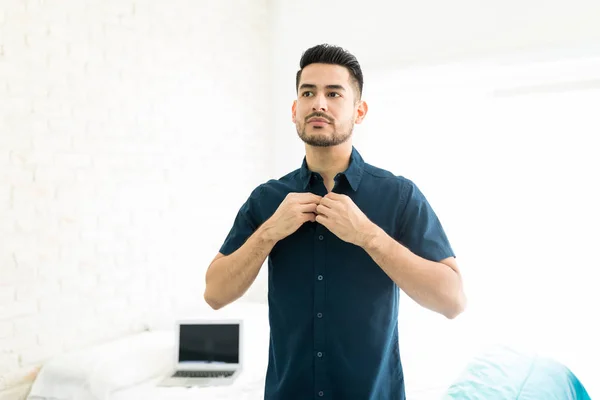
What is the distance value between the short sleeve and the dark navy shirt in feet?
0.40

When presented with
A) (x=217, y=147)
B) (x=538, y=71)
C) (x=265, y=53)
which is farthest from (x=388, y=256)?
(x=265, y=53)

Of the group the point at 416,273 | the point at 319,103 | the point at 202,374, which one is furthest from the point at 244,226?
the point at 202,374

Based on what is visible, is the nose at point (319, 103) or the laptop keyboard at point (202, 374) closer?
the nose at point (319, 103)

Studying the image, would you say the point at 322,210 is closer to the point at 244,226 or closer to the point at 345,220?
the point at 345,220

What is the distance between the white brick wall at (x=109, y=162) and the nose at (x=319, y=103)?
1294 millimetres

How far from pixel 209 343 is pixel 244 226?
2.96ft

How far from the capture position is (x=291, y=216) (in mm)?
1179

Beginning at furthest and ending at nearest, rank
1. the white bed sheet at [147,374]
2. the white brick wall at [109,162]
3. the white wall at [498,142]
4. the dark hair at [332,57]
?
the white wall at [498,142] < the white brick wall at [109,162] < the white bed sheet at [147,374] < the dark hair at [332,57]

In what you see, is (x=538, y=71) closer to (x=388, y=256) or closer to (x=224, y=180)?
(x=224, y=180)

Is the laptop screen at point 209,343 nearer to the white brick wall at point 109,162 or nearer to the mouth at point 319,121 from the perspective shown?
the white brick wall at point 109,162

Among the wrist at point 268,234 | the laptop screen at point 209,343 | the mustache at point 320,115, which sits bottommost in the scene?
the laptop screen at point 209,343

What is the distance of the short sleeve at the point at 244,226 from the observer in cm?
136

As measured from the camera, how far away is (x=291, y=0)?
3.42 meters

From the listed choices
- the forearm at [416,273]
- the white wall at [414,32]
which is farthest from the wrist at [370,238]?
the white wall at [414,32]
